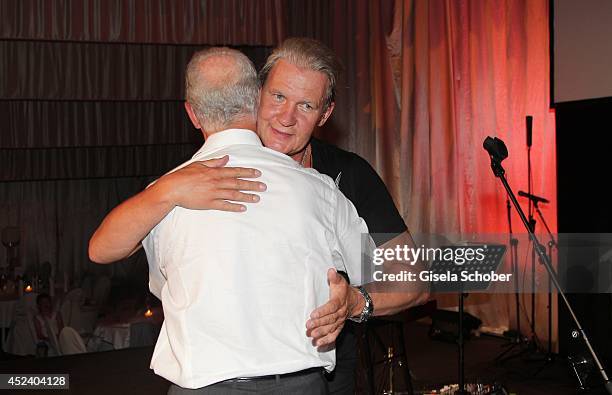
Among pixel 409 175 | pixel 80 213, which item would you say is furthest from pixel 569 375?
pixel 80 213

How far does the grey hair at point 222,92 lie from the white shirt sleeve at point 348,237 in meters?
0.29

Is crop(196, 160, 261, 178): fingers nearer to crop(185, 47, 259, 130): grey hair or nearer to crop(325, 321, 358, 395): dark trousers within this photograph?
crop(185, 47, 259, 130): grey hair

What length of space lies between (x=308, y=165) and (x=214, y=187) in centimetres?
73

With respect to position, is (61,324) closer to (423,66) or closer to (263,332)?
(423,66)

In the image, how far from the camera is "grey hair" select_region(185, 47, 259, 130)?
1.60 m

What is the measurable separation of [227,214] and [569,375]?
4580 mm

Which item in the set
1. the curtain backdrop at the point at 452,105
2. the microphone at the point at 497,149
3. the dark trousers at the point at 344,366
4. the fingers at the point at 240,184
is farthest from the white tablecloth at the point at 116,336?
the fingers at the point at 240,184

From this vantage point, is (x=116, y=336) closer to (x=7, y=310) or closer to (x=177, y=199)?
(x=7, y=310)

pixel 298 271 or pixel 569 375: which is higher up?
pixel 298 271

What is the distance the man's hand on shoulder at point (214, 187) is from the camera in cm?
151

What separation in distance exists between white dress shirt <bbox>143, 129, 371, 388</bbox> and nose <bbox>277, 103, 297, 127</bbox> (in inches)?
15.7

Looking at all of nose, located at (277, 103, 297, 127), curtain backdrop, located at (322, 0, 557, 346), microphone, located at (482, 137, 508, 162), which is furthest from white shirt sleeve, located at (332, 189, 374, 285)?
curtain backdrop, located at (322, 0, 557, 346)

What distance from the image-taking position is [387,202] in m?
2.11

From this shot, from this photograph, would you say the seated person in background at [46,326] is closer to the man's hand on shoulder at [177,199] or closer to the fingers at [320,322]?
the man's hand on shoulder at [177,199]
